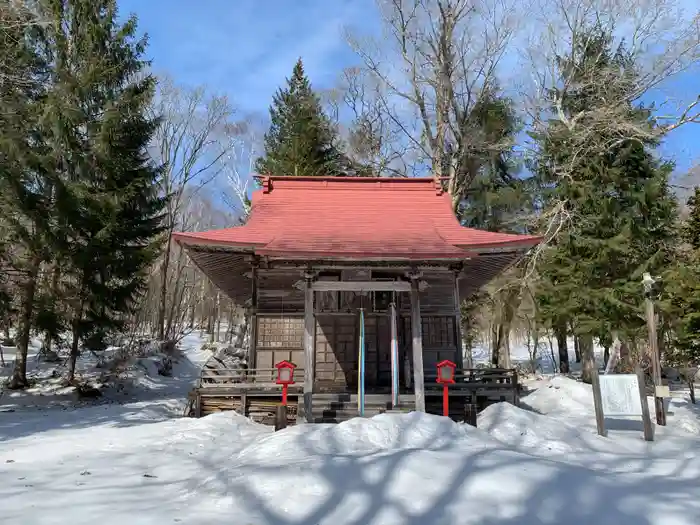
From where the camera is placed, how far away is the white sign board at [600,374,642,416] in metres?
9.62

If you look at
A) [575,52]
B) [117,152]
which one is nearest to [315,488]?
[117,152]

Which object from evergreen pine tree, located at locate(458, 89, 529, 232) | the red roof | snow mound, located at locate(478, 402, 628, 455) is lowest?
snow mound, located at locate(478, 402, 628, 455)

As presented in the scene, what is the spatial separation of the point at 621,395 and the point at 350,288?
19.1ft

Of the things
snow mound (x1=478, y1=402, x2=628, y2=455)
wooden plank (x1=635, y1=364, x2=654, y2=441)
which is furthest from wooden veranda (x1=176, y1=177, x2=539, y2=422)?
wooden plank (x1=635, y1=364, x2=654, y2=441)

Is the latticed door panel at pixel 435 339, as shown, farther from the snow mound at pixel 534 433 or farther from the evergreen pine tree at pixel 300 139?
the evergreen pine tree at pixel 300 139

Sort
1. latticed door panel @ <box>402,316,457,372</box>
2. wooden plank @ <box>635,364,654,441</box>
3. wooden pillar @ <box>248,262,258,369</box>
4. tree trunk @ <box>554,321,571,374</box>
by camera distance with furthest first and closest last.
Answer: tree trunk @ <box>554,321,571,374</box> → latticed door panel @ <box>402,316,457,372</box> → wooden pillar @ <box>248,262,258,369</box> → wooden plank @ <box>635,364,654,441</box>

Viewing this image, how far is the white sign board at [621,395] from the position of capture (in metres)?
9.62

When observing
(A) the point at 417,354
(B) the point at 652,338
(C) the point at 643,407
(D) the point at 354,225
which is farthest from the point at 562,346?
(A) the point at 417,354

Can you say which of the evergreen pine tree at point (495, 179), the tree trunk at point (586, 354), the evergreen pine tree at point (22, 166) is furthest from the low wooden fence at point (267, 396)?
the evergreen pine tree at point (495, 179)

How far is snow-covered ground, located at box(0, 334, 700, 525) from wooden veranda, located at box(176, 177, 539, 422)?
5.35ft

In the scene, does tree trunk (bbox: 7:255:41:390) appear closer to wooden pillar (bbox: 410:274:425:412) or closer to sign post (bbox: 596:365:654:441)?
wooden pillar (bbox: 410:274:425:412)

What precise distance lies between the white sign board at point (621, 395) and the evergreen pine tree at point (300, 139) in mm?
17878

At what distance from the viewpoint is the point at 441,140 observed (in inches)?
869

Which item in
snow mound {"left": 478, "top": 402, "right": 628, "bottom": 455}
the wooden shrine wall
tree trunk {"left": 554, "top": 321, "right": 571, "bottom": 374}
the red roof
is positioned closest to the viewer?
snow mound {"left": 478, "top": 402, "right": 628, "bottom": 455}
